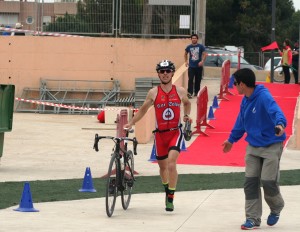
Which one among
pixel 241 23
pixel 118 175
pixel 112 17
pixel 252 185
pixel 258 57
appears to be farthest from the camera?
pixel 241 23

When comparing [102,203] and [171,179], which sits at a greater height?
[171,179]

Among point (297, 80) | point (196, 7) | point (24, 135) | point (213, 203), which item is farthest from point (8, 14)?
point (213, 203)

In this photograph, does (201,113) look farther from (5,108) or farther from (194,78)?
(5,108)

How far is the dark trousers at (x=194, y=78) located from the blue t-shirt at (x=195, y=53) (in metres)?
0.13

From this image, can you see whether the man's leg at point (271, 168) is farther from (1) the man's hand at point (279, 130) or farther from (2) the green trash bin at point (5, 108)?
(2) the green trash bin at point (5, 108)

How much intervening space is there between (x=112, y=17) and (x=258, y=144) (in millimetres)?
22409

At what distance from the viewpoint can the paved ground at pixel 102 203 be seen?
11.3 m

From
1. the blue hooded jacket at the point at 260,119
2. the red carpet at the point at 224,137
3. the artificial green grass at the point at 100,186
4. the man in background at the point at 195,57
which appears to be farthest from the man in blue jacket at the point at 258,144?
the man in background at the point at 195,57

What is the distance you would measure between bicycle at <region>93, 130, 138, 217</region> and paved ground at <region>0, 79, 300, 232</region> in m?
0.17

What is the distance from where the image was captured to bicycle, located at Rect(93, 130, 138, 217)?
11836 millimetres

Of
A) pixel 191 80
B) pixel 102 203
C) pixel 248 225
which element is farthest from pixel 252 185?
pixel 191 80

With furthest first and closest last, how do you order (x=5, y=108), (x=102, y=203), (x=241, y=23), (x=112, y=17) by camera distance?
(x=241, y=23) < (x=112, y=17) < (x=5, y=108) < (x=102, y=203)

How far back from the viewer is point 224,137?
22500mm

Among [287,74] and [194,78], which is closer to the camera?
[194,78]
